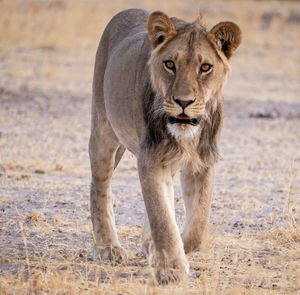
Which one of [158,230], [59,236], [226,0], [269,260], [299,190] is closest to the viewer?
[158,230]

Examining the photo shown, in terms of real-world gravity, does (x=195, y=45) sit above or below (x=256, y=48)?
above

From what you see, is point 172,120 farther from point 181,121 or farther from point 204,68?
point 204,68

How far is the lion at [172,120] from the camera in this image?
3484 mm

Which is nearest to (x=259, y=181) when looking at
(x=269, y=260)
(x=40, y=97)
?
(x=269, y=260)

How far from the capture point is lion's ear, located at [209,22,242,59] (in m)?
3.58

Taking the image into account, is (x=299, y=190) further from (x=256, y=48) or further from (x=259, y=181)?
(x=256, y=48)

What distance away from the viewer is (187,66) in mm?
3500

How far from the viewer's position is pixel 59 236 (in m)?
4.47

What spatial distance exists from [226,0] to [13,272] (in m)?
Answer: 24.8

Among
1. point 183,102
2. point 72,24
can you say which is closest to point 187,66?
point 183,102

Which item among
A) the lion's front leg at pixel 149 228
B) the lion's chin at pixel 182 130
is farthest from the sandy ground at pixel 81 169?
the lion's chin at pixel 182 130

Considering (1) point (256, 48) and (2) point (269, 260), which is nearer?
(2) point (269, 260)

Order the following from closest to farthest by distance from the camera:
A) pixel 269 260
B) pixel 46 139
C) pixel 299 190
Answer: pixel 269 260
pixel 299 190
pixel 46 139

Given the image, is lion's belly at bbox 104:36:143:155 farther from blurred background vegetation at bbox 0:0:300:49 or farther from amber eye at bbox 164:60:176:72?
blurred background vegetation at bbox 0:0:300:49
